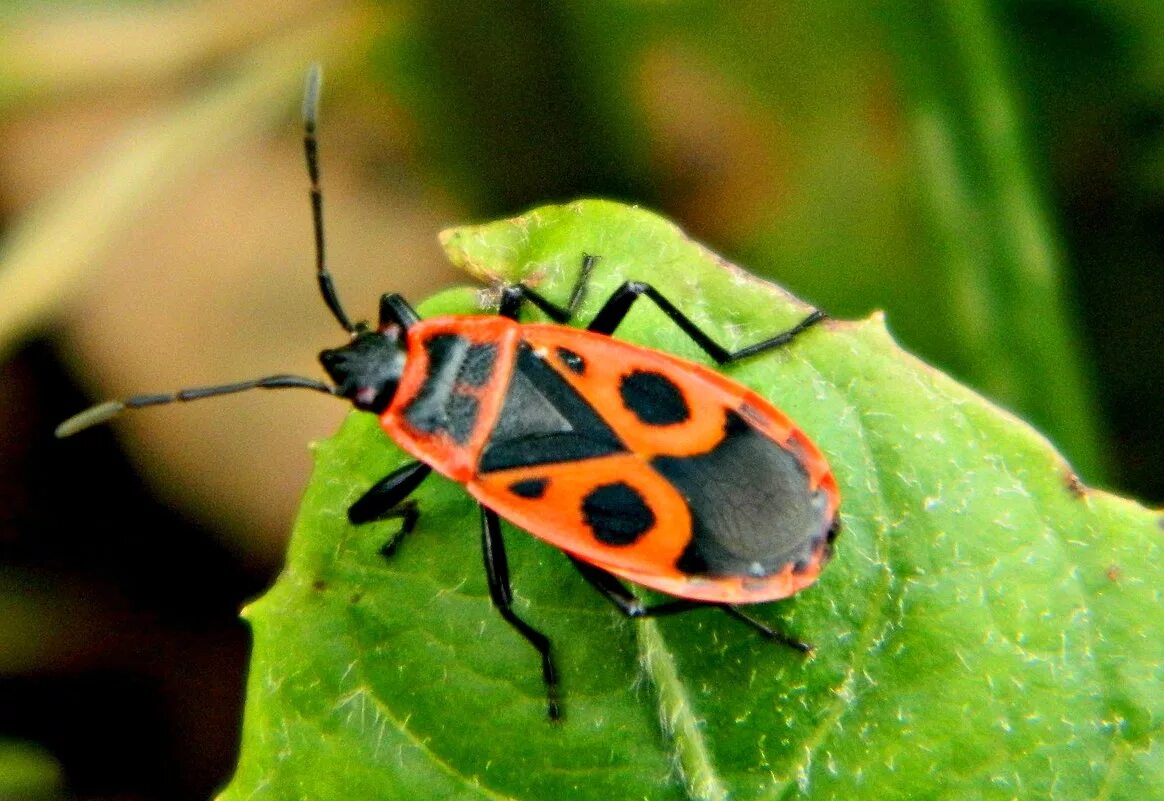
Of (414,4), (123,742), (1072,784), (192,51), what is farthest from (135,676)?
(1072,784)

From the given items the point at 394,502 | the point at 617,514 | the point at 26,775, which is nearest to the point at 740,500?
the point at 617,514

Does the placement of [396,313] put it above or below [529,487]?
above

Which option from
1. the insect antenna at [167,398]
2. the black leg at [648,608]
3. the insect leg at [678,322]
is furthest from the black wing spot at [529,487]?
the insect antenna at [167,398]

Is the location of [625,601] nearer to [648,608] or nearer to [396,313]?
[648,608]

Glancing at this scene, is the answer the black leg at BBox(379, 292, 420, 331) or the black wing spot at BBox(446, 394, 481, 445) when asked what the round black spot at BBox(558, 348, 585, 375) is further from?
the black leg at BBox(379, 292, 420, 331)

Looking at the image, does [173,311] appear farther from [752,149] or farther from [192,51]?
[752,149]
